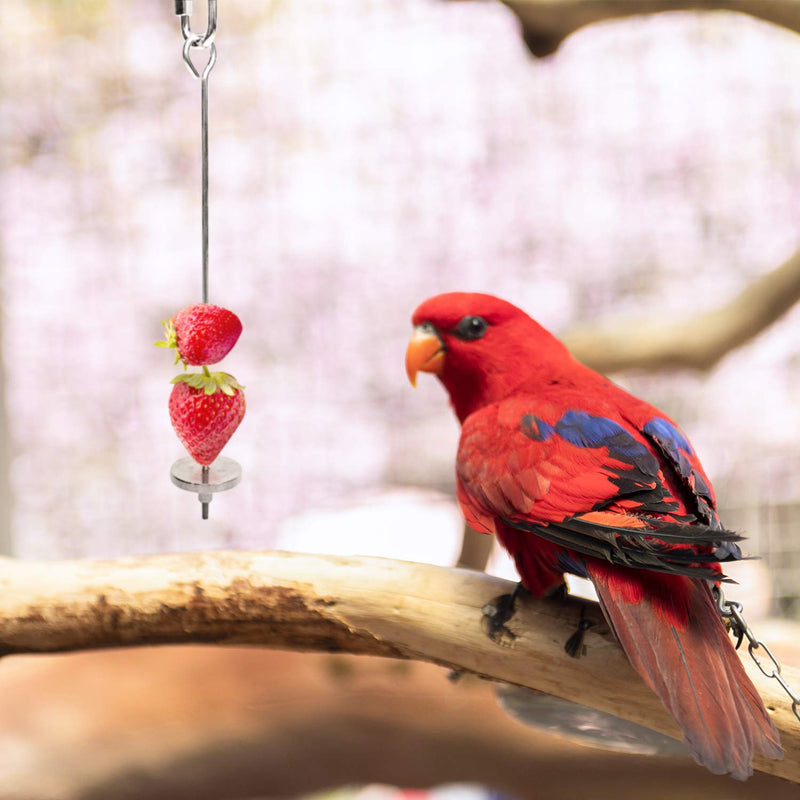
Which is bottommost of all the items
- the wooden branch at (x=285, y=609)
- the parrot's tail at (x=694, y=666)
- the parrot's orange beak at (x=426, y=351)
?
the wooden branch at (x=285, y=609)

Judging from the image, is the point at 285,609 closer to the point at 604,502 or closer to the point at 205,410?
the point at 205,410

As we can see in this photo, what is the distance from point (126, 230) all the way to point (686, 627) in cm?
103

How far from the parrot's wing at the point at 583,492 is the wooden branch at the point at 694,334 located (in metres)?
0.56

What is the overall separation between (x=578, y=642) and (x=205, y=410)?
11.9 inches

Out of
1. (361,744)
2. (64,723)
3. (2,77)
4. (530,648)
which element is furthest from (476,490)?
(2,77)

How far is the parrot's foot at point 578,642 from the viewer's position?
639mm

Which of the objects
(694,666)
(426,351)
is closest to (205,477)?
(426,351)

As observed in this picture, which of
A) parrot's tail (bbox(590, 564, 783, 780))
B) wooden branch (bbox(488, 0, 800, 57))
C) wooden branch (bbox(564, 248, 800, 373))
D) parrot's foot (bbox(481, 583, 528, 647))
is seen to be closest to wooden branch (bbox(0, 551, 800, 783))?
parrot's foot (bbox(481, 583, 528, 647))

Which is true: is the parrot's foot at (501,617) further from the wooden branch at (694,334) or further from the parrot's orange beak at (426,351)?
the wooden branch at (694,334)

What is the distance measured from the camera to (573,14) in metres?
Result: 1.05

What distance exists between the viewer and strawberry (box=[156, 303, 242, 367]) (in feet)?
2.06

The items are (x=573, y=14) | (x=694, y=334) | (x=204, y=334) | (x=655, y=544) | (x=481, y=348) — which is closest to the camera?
(x=655, y=544)

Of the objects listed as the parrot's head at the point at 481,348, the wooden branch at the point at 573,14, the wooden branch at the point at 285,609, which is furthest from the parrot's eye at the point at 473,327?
the wooden branch at the point at 573,14

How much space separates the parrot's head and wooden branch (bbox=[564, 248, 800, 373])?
47cm
